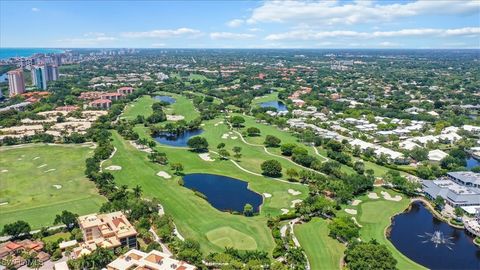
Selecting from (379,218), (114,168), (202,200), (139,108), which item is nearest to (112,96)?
(139,108)

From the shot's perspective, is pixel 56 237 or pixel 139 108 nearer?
pixel 56 237

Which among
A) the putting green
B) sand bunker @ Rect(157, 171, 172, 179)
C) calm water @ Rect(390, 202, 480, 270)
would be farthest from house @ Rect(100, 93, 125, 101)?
calm water @ Rect(390, 202, 480, 270)

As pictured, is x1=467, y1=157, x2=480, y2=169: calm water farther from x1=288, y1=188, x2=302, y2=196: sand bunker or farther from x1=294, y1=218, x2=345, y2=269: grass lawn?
x1=294, y1=218, x2=345, y2=269: grass lawn

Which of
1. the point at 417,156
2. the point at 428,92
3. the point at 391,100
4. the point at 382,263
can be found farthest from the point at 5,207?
the point at 428,92

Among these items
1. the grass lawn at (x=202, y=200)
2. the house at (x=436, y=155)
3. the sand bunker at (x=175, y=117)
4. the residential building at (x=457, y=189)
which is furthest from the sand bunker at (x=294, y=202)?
the sand bunker at (x=175, y=117)

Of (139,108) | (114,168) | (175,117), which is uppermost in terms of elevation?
(139,108)

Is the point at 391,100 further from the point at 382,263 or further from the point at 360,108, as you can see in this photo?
the point at 382,263

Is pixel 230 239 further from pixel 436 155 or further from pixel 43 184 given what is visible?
pixel 436 155

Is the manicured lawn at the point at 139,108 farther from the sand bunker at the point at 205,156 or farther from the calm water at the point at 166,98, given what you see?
the sand bunker at the point at 205,156
